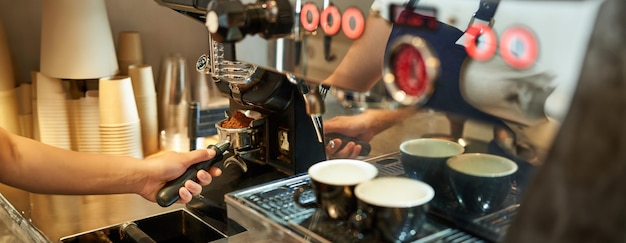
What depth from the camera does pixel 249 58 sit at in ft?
2.21

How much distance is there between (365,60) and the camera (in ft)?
1.83

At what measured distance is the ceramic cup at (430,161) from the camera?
2.04 ft

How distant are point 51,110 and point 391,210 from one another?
3.30ft

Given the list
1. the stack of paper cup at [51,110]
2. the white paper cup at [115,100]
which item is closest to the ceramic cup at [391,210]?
the white paper cup at [115,100]

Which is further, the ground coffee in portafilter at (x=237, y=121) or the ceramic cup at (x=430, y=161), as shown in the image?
the ground coffee in portafilter at (x=237, y=121)

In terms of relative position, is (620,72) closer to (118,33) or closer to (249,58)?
(249,58)

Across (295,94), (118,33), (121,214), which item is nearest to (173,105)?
(118,33)

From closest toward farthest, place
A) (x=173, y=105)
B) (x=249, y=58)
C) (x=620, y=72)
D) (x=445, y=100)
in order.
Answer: (x=620, y=72) → (x=445, y=100) → (x=249, y=58) → (x=173, y=105)

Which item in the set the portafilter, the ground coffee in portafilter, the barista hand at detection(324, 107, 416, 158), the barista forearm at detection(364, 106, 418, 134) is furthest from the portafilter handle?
the barista forearm at detection(364, 106, 418, 134)

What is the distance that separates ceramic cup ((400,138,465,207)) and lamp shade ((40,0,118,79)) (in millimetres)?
899

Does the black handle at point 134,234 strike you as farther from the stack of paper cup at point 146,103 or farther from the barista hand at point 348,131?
the stack of paper cup at point 146,103

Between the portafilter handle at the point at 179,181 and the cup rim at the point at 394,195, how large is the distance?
0.35 m

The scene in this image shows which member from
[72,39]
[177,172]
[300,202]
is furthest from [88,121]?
[300,202]

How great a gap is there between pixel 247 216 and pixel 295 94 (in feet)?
1.01
